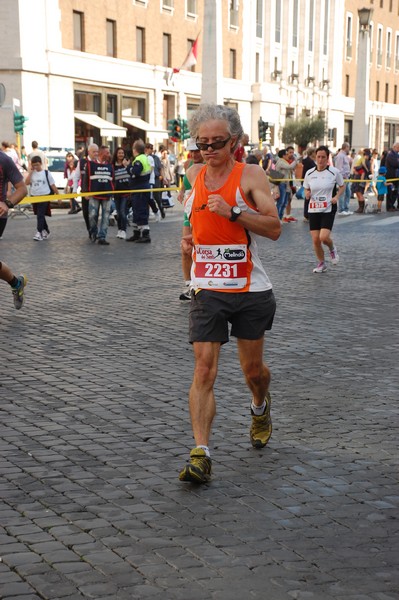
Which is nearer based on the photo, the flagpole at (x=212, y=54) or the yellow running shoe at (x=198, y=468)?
the yellow running shoe at (x=198, y=468)

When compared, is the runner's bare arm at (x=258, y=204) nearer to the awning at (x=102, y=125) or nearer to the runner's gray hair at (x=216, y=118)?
the runner's gray hair at (x=216, y=118)

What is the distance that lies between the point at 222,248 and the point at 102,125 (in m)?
38.0

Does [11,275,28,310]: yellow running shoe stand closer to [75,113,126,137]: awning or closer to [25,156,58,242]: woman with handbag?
[25,156,58,242]: woman with handbag

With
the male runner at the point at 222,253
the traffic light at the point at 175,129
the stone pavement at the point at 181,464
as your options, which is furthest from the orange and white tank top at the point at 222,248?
the traffic light at the point at 175,129

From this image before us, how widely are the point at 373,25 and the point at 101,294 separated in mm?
72619

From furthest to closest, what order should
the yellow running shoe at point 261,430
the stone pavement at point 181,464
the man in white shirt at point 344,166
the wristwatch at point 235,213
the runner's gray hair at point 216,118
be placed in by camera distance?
the man in white shirt at point 344,166 → the yellow running shoe at point 261,430 → the runner's gray hair at point 216,118 → the wristwatch at point 235,213 → the stone pavement at point 181,464

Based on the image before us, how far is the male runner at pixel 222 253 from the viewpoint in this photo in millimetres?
4629

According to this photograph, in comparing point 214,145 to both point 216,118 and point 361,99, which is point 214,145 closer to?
point 216,118

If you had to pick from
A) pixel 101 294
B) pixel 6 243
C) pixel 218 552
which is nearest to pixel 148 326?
pixel 101 294

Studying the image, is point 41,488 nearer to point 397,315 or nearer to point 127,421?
point 127,421

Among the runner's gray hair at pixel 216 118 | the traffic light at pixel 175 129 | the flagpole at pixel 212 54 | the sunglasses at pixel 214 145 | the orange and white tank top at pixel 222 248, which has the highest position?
the flagpole at pixel 212 54

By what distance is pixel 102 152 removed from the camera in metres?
17.2

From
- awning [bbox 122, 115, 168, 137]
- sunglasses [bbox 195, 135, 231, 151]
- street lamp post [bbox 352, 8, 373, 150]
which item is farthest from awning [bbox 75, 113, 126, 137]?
sunglasses [bbox 195, 135, 231, 151]

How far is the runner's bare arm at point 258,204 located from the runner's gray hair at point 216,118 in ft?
0.62
